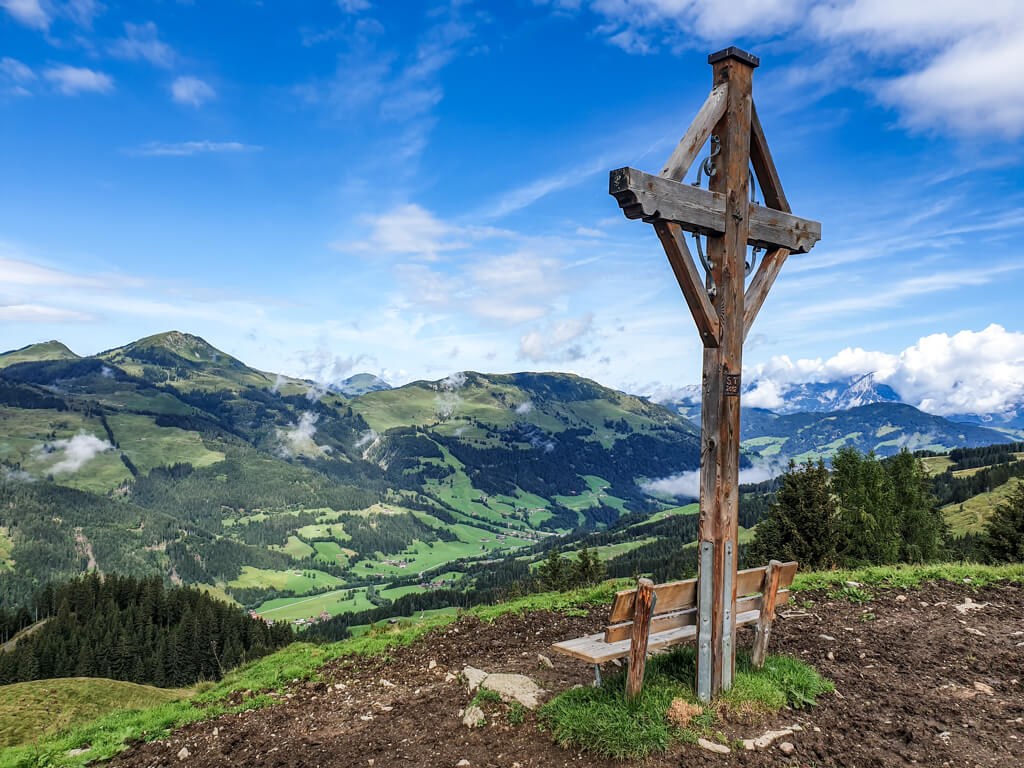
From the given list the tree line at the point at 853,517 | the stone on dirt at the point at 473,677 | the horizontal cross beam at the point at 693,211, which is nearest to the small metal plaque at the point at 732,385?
the horizontal cross beam at the point at 693,211

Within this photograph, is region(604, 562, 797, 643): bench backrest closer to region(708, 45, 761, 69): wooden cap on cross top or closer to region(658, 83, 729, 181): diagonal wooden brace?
region(658, 83, 729, 181): diagonal wooden brace

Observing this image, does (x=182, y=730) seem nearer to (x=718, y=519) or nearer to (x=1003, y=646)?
(x=718, y=519)

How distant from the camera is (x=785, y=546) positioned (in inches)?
1458

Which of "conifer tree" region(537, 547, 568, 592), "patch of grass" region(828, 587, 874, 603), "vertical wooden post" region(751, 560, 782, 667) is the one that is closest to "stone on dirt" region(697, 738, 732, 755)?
"vertical wooden post" region(751, 560, 782, 667)

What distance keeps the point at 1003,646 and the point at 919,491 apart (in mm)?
38446

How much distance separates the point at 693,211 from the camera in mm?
8242

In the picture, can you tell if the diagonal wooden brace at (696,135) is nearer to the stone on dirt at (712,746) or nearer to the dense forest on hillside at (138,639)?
the stone on dirt at (712,746)

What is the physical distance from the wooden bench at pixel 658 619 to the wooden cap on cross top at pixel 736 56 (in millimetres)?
7974

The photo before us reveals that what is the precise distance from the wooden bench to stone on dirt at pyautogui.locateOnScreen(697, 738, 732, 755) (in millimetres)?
1015

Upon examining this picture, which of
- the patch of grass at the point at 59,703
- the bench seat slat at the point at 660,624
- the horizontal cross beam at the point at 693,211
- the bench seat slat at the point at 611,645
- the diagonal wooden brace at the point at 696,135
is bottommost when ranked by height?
the patch of grass at the point at 59,703

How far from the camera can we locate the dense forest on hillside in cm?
7469

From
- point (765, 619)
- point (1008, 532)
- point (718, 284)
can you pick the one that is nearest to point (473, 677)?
point (765, 619)

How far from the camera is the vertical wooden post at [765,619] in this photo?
366 inches

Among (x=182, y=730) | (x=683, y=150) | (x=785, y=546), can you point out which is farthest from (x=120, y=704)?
(x=785, y=546)
